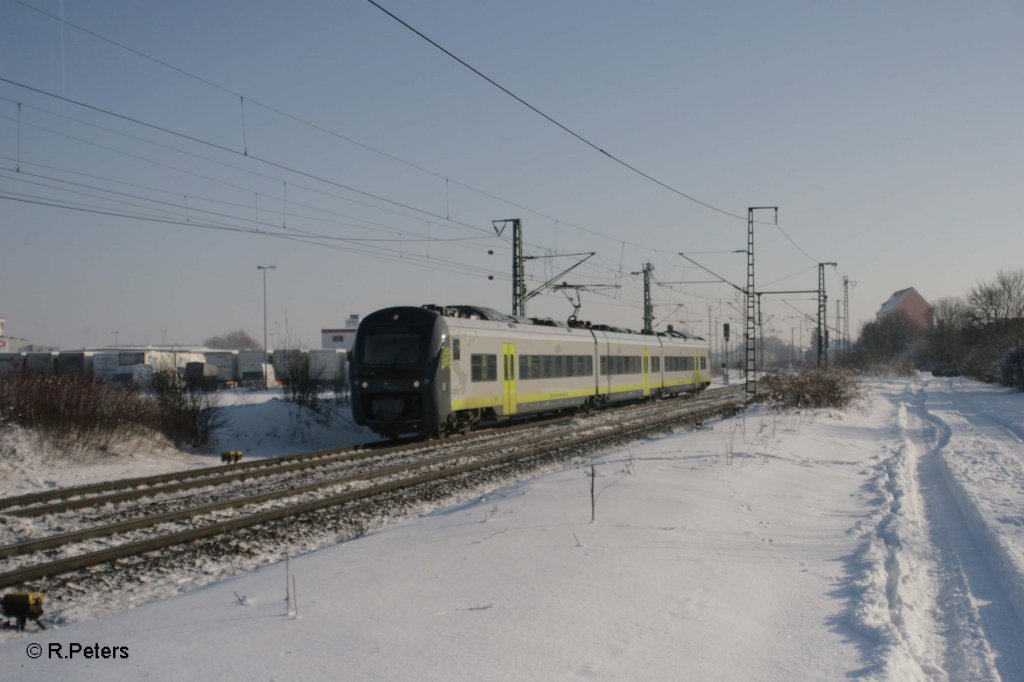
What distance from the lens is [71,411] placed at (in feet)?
52.4

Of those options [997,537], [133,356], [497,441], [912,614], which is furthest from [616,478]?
[133,356]

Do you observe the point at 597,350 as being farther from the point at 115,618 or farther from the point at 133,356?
the point at 133,356

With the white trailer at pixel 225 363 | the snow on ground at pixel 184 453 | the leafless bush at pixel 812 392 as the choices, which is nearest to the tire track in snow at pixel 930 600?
the snow on ground at pixel 184 453

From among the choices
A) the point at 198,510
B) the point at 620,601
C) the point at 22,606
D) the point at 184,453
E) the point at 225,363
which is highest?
the point at 225,363

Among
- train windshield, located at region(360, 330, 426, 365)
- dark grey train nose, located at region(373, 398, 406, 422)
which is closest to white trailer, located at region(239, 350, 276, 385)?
train windshield, located at region(360, 330, 426, 365)

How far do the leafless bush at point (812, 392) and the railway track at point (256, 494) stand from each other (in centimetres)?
715

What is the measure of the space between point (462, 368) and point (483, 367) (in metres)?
1.22

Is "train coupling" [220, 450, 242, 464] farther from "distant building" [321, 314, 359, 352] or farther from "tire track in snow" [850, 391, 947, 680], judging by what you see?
"distant building" [321, 314, 359, 352]

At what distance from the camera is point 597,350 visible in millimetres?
28297

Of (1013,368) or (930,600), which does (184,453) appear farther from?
(1013,368)

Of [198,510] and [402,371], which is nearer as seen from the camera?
[198,510]

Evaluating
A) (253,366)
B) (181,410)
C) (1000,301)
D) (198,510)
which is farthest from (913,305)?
(198,510)

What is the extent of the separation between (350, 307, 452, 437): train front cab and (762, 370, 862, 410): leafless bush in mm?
12792

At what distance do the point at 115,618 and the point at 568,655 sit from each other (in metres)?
3.62
